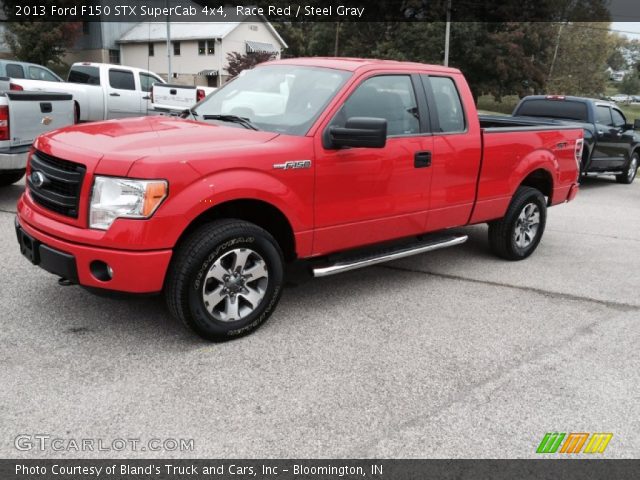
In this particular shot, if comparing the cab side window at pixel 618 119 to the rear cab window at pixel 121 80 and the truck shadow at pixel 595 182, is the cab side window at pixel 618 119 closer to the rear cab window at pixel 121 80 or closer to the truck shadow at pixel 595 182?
the truck shadow at pixel 595 182

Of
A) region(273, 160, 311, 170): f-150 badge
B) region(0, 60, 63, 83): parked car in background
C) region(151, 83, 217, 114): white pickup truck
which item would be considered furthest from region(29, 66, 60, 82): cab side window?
region(273, 160, 311, 170): f-150 badge

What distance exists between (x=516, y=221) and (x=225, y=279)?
11.6ft

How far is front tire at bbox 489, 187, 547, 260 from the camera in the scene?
620 cm

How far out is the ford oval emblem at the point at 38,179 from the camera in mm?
3943

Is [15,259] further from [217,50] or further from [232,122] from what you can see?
[217,50]

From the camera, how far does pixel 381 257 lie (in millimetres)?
4844

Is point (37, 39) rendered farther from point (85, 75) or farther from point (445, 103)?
point (445, 103)

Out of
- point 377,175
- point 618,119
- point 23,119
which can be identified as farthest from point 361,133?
point 618,119

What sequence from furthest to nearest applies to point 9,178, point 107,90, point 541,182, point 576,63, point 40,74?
1. point 576,63
2. point 40,74
3. point 107,90
4. point 9,178
5. point 541,182

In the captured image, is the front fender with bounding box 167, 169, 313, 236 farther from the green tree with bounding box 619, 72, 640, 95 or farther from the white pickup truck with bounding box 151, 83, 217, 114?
the green tree with bounding box 619, 72, 640, 95

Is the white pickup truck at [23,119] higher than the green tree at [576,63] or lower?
lower

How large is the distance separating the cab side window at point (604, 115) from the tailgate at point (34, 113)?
1028 cm

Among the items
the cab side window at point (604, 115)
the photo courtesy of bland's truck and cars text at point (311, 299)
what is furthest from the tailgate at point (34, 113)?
the cab side window at point (604, 115)

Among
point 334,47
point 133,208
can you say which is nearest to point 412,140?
point 133,208
